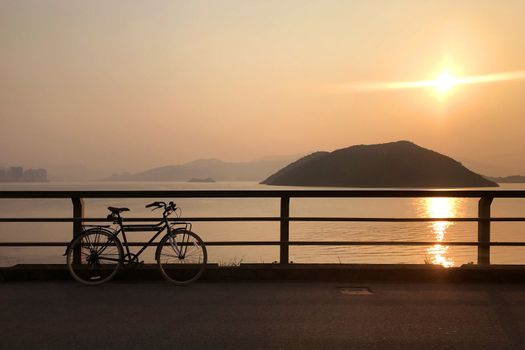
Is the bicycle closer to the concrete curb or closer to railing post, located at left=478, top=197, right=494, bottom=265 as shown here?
the concrete curb

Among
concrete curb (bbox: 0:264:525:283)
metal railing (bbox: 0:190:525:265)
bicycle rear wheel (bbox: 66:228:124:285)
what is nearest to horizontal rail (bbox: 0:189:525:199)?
metal railing (bbox: 0:190:525:265)

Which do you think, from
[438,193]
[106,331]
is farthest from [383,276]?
[106,331]

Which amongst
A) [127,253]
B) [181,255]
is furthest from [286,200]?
[127,253]

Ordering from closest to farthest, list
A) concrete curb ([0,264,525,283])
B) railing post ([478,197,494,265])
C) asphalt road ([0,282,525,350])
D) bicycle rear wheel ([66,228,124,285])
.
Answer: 1. asphalt road ([0,282,525,350])
2. bicycle rear wheel ([66,228,124,285])
3. concrete curb ([0,264,525,283])
4. railing post ([478,197,494,265])

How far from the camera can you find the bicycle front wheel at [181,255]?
9000 millimetres

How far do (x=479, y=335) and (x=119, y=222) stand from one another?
5.51 meters

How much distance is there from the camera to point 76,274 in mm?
9047

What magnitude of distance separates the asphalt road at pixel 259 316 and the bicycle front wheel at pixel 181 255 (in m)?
0.26

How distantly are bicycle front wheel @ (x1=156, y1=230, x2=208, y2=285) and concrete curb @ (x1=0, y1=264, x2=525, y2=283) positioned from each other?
0.23 m

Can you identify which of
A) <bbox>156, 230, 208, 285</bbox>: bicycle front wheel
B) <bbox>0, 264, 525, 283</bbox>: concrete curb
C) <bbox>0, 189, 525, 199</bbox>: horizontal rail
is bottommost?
<bbox>0, 264, 525, 283</bbox>: concrete curb

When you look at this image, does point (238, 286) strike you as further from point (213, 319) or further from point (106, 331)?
point (106, 331)

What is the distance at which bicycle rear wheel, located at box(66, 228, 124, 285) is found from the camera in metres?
8.91

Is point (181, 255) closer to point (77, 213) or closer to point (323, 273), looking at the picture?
point (77, 213)

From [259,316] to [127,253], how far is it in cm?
322
